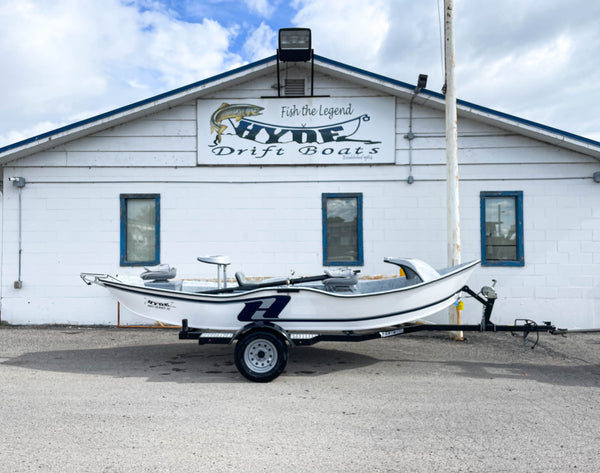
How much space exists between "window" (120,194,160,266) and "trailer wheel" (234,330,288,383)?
4.64 m

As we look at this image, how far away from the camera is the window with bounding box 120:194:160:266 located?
978 cm

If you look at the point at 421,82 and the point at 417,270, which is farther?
the point at 421,82

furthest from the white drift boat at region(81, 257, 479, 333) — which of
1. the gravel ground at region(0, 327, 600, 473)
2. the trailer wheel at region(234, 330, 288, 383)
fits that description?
the gravel ground at region(0, 327, 600, 473)

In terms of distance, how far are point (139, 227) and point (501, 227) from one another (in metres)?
7.38

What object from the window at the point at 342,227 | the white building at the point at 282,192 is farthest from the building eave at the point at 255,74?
the window at the point at 342,227

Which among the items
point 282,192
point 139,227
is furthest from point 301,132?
point 139,227

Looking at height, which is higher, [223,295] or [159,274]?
[159,274]

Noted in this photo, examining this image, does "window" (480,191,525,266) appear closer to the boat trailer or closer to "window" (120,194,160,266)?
the boat trailer

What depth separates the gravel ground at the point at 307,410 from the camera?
356 cm

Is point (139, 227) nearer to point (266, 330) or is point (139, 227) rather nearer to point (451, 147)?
point (266, 330)

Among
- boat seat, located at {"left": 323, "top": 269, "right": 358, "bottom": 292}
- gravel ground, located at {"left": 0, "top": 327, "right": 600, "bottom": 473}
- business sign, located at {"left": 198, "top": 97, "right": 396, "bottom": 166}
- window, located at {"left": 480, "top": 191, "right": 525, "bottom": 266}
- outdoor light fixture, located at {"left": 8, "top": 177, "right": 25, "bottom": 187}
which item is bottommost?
gravel ground, located at {"left": 0, "top": 327, "right": 600, "bottom": 473}

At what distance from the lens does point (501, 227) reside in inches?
378

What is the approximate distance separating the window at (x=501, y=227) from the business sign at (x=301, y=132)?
2.26 metres

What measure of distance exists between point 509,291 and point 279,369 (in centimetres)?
572
